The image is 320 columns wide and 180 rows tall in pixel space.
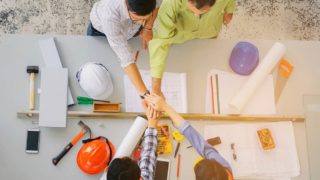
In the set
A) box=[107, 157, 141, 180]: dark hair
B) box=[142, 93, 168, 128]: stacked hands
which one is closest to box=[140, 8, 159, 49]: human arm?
box=[142, 93, 168, 128]: stacked hands

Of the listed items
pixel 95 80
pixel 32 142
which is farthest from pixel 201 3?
pixel 32 142

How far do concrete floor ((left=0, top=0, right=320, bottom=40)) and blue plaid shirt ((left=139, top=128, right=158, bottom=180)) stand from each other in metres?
1.07

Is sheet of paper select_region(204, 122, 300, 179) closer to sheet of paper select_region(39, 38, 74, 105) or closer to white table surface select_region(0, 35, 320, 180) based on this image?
white table surface select_region(0, 35, 320, 180)

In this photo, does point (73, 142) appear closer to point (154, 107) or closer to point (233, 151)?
point (154, 107)

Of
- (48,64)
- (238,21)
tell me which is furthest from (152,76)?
(238,21)

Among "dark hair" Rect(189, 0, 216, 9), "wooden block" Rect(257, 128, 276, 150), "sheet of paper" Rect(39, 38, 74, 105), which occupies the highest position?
"dark hair" Rect(189, 0, 216, 9)

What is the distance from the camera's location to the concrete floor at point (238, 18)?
219cm

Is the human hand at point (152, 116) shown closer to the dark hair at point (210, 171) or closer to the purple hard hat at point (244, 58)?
the dark hair at point (210, 171)

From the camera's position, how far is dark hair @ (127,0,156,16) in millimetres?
1133

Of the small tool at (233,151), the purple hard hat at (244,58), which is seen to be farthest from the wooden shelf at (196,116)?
the purple hard hat at (244,58)

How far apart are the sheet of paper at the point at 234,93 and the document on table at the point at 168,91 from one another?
0.40ft

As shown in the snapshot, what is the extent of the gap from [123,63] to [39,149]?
562 mm

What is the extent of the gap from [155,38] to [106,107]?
39 centimetres

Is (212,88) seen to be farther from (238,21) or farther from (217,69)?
(238,21)
